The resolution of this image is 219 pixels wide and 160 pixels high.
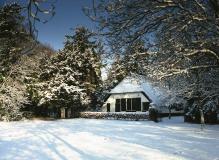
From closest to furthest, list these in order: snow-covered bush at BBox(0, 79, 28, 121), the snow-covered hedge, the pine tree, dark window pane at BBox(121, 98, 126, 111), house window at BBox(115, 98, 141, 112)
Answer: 1. snow-covered bush at BBox(0, 79, 28, 121)
2. the snow-covered hedge
3. the pine tree
4. house window at BBox(115, 98, 141, 112)
5. dark window pane at BBox(121, 98, 126, 111)

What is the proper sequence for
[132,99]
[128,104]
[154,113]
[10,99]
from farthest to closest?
[128,104] → [132,99] → [154,113] → [10,99]

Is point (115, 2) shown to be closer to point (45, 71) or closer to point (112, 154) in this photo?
A: point (112, 154)

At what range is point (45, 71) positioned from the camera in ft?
148

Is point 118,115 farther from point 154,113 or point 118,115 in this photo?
point 154,113

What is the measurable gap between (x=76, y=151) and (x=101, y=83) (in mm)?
42225

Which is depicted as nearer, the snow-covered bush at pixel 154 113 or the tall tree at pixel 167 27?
the tall tree at pixel 167 27

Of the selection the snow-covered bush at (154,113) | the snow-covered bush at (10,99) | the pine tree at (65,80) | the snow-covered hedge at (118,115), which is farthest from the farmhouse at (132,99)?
the snow-covered bush at (10,99)

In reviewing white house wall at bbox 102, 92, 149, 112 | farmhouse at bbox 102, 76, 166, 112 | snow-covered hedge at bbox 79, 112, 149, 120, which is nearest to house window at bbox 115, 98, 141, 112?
farmhouse at bbox 102, 76, 166, 112

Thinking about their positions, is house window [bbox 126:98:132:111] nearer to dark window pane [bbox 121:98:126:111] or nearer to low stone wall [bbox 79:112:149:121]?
dark window pane [bbox 121:98:126:111]

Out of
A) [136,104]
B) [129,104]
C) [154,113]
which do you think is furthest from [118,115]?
[154,113]

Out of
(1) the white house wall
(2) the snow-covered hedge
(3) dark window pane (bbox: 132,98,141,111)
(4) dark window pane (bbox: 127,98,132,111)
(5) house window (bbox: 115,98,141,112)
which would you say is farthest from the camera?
(4) dark window pane (bbox: 127,98,132,111)

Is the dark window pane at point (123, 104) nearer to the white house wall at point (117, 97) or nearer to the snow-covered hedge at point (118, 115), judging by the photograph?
the white house wall at point (117, 97)

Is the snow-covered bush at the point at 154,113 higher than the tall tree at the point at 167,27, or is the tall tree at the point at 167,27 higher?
the tall tree at the point at 167,27

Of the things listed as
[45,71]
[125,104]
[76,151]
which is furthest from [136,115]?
[76,151]
